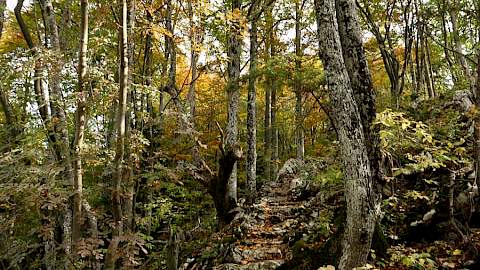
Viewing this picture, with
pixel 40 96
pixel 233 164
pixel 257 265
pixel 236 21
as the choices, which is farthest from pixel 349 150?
pixel 40 96

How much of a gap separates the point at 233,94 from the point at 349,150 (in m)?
5.36

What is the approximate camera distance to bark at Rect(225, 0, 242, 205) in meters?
8.30

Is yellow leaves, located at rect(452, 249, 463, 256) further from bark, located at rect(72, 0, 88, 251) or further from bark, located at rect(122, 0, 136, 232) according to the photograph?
bark, located at rect(72, 0, 88, 251)

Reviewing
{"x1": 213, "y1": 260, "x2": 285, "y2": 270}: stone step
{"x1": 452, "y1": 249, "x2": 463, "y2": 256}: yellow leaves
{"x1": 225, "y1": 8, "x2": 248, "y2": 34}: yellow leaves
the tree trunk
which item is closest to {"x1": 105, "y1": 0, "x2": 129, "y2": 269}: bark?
the tree trunk

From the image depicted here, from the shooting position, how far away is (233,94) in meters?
9.25

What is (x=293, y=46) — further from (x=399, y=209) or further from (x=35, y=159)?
(x=35, y=159)

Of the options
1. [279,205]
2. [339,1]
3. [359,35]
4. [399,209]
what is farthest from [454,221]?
[279,205]

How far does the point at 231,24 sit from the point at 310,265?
501 cm

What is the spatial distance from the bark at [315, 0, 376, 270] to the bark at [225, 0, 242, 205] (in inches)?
139

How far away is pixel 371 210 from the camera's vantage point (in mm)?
4145

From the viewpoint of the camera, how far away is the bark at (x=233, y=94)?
8295 mm

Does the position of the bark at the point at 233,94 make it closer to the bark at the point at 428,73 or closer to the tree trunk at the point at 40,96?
the tree trunk at the point at 40,96

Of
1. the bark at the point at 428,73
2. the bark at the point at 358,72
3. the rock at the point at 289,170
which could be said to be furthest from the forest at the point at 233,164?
the bark at the point at 428,73

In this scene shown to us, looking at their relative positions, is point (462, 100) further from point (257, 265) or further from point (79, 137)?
point (79, 137)
